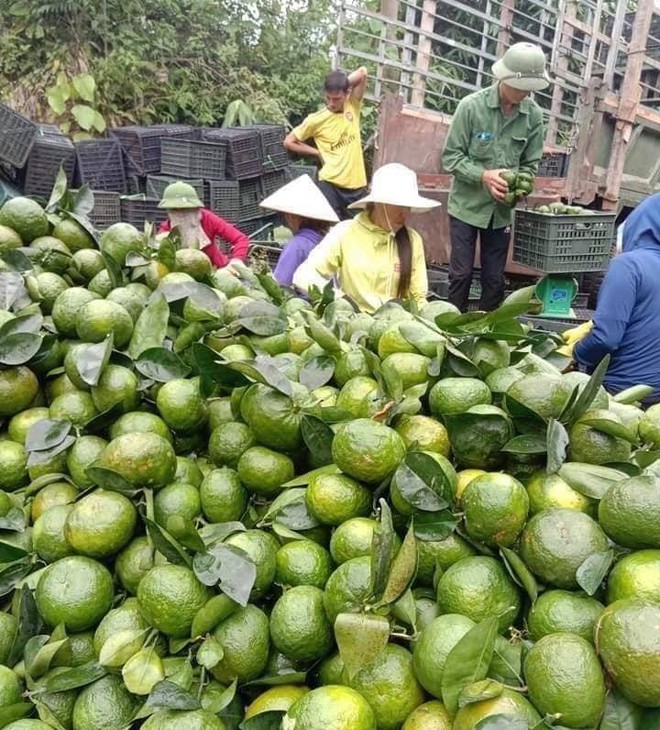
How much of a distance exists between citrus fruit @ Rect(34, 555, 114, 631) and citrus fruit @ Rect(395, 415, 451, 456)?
25.5 inches

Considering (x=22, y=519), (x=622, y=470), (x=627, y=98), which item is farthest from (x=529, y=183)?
(x=22, y=519)

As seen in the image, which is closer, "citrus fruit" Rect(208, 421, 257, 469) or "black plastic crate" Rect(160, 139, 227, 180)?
→ "citrus fruit" Rect(208, 421, 257, 469)

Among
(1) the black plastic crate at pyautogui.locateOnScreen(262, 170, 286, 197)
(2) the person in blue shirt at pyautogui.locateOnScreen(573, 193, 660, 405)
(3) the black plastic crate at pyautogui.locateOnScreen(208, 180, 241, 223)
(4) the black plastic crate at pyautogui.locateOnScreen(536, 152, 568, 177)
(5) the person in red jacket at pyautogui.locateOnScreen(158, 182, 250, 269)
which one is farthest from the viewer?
(1) the black plastic crate at pyautogui.locateOnScreen(262, 170, 286, 197)

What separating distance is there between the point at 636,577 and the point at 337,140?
5.83 meters

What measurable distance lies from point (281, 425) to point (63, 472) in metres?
0.56

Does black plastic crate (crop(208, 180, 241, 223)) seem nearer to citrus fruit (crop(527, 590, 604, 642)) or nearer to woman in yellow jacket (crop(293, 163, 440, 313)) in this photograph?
woman in yellow jacket (crop(293, 163, 440, 313))

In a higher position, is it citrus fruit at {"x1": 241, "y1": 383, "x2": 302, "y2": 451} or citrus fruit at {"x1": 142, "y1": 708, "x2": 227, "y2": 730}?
citrus fruit at {"x1": 241, "y1": 383, "x2": 302, "y2": 451}

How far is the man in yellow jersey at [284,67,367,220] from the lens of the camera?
20.7 ft

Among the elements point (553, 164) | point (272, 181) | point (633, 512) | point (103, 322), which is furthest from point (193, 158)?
point (633, 512)

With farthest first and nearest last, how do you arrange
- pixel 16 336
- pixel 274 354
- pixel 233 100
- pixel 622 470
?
pixel 233 100
pixel 274 354
pixel 16 336
pixel 622 470

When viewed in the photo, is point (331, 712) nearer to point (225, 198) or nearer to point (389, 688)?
point (389, 688)

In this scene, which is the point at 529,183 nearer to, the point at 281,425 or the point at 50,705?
the point at 281,425

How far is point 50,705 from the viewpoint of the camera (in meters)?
1.16

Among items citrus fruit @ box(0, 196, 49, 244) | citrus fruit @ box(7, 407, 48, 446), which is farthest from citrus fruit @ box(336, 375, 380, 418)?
citrus fruit @ box(0, 196, 49, 244)
